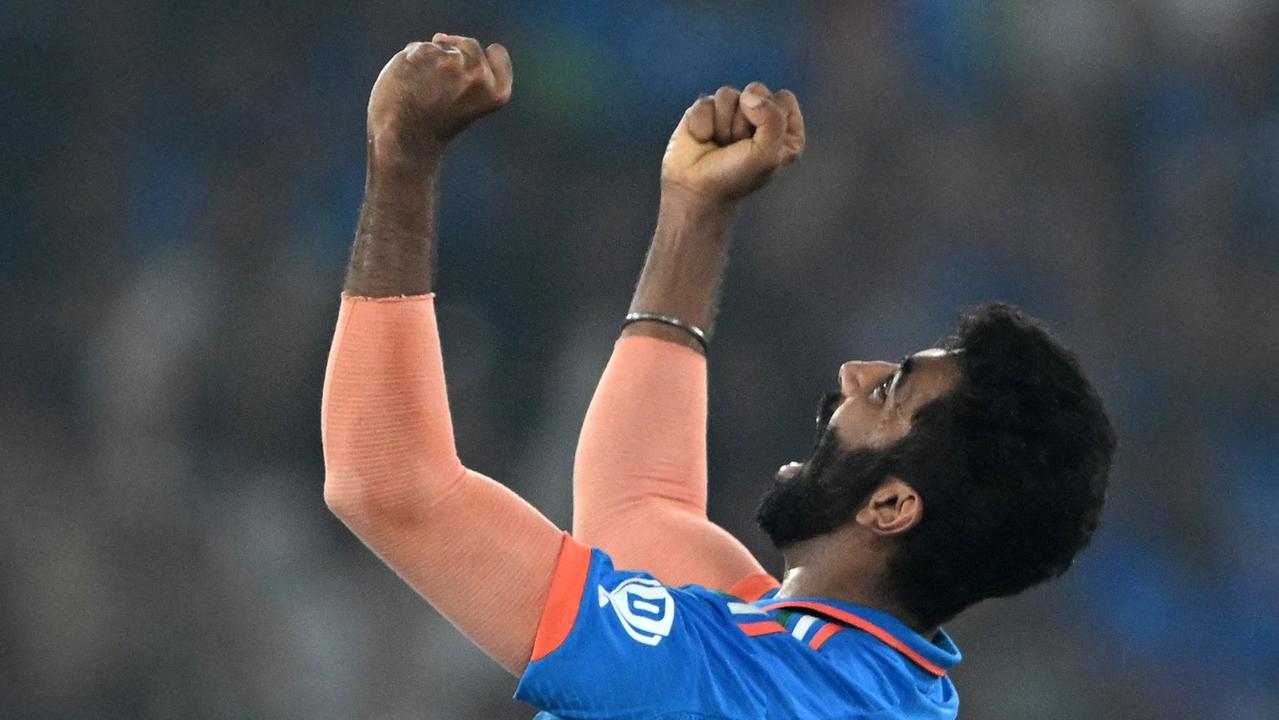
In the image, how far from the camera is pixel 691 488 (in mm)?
1913

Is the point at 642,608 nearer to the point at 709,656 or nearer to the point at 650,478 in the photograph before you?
the point at 709,656

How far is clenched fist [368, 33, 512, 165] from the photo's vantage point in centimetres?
134

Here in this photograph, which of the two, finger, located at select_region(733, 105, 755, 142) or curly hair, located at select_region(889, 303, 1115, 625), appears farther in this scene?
finger, located at select_region(733, 105, 755, 142)

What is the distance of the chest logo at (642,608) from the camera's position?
1435 millimetres

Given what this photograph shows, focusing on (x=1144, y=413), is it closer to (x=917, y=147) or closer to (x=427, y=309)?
(x=917, y=147)

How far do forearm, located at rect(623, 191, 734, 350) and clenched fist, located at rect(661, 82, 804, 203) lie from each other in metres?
0.02

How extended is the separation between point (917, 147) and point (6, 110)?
2219 mm

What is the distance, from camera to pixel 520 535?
4.64 feet

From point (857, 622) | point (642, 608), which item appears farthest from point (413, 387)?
point (857, 622)

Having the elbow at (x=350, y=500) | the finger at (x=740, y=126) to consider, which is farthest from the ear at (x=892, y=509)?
the elbow at (x=350, y=500)

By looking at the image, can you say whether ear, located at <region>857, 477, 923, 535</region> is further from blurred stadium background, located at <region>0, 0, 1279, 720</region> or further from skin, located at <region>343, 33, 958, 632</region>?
blurred stadium background, located at <region>0, 0, 1279, 720</region>

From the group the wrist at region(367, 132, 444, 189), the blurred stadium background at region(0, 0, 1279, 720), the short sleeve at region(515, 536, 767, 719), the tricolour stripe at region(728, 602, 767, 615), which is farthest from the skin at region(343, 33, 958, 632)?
the blurred stadium background at region(0, 0, 1279, 720)

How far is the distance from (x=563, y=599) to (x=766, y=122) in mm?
603

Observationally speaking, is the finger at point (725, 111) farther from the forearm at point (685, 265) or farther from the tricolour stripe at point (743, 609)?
the tricolour stripe at point (743, 609)
